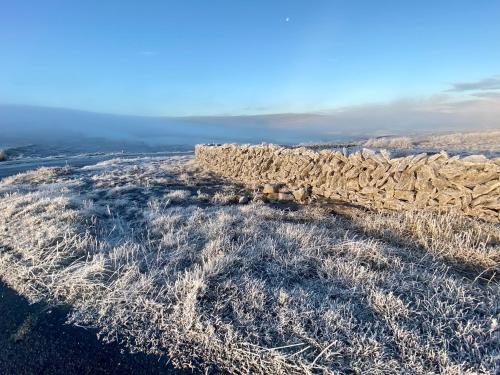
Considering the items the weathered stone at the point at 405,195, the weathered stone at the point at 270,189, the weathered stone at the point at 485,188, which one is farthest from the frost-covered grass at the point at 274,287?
the weathered stone at the point at 270,189

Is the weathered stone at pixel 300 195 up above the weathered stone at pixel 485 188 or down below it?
below

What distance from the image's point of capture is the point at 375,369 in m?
2.64

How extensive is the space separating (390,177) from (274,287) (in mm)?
4847

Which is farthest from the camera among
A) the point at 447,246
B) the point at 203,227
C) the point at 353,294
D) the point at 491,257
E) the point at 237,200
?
the point at 237,200

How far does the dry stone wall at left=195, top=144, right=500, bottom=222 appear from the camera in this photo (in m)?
6.04

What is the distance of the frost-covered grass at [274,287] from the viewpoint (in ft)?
9.43

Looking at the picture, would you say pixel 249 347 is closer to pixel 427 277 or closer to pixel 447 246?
pixel 427 277

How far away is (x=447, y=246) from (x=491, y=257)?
1.77 feet

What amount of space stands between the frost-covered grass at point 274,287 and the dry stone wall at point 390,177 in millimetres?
696

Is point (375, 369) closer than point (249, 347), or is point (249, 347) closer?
point (375, 369)

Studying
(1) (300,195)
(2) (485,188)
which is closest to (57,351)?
(1) (300,195)

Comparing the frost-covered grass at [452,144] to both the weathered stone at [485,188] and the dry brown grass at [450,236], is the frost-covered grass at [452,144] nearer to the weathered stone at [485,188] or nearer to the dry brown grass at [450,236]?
the weathered stone at [485,188]

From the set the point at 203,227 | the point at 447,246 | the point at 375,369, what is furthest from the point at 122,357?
the point at 447,246

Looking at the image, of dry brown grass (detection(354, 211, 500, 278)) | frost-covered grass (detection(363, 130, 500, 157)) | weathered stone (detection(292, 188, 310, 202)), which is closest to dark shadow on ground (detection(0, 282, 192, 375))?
dry brown grass (detection(354, 211, 500, 278))
